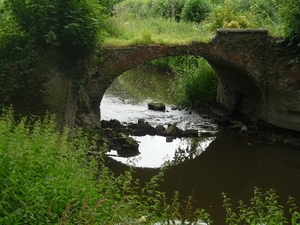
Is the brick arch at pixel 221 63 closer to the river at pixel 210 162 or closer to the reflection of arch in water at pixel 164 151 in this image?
the river at pixel 210 162

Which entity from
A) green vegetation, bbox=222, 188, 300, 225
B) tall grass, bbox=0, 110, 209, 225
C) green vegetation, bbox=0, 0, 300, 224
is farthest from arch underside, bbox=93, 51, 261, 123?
tall grass, bbox=0, 110, 209, 225

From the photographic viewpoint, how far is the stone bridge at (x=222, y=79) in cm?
938

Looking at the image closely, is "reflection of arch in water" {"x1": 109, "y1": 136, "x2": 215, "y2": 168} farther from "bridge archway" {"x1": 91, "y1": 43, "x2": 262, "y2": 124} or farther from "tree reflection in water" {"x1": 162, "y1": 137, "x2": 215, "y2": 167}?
"bridge archway" {"x1": 91, "y1": 43, "x2": 262, "y2": 124}

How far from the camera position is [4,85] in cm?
881

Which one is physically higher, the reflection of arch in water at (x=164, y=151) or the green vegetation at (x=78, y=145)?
the green vegetation at (x=78, y=145)

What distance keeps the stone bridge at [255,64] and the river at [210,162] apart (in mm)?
1120

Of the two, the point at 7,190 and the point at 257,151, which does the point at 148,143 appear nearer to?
the point at 257,151

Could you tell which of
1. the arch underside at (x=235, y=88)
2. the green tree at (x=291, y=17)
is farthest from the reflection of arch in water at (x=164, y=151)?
the green tree at (x=291, y=17)

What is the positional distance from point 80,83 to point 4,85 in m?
2.00

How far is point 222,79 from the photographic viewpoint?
1520cm

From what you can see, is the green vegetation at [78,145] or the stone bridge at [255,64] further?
the stone bridge at [255,64]

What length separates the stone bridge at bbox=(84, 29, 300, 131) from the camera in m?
11.5

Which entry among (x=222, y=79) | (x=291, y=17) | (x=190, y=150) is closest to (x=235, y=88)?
(x=222, y=79)

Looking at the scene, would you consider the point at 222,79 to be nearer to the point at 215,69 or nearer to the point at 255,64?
the point at 215,69
